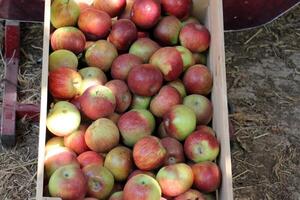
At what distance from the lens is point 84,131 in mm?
→ 1950

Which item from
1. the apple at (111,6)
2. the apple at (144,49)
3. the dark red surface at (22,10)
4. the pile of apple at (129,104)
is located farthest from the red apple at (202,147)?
the dark red surface at (22,10)

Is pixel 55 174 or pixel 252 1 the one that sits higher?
pixel 252 1

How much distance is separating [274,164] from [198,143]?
0.95 meters

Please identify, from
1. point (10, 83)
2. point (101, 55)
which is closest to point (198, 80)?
point (101, 55)

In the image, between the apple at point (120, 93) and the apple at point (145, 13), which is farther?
the apple at point (145, 13)

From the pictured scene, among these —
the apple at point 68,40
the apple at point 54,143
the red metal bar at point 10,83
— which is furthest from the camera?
the red metal bar at point 10,83

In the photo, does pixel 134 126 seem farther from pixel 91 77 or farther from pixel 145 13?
pixel 145 13

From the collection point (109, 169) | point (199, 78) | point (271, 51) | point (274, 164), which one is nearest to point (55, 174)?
point (109, 169)

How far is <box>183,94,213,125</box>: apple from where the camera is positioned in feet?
6.63

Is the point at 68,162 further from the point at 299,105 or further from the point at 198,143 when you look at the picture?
the point at 299,105

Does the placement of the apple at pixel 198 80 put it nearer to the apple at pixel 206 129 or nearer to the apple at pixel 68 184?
the apple at pixel 206 129

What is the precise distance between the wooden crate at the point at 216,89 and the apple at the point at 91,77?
197mm

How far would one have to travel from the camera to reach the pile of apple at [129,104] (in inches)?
70.3

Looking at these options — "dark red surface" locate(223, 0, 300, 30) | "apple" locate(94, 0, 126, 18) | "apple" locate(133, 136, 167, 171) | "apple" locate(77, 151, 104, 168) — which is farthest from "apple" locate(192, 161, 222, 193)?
"dark red surface" locate(223, 0, 300, 30)
